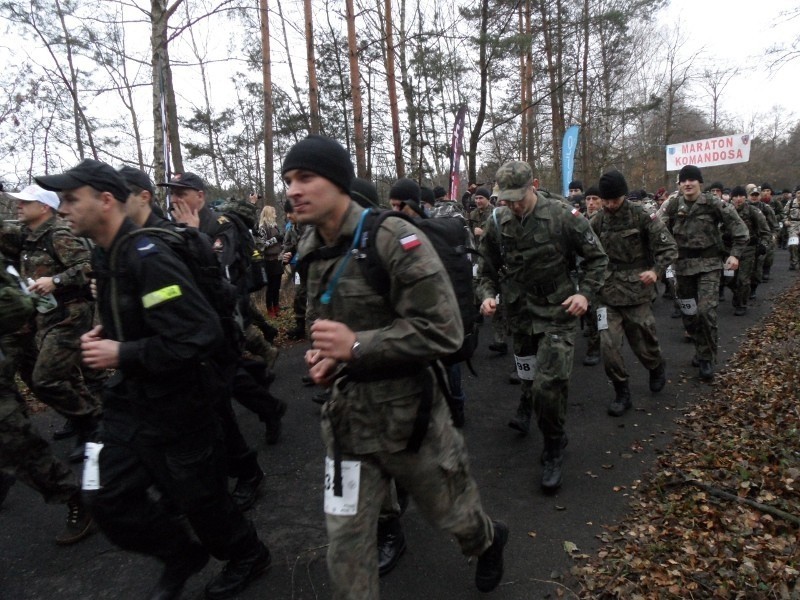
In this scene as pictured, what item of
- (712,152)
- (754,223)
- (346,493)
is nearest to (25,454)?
(346,493)

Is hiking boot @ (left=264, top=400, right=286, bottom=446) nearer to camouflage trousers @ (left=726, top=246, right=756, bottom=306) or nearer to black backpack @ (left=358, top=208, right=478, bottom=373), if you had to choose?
black backpack @ (left=358, top=208, right=478, bottom=373)

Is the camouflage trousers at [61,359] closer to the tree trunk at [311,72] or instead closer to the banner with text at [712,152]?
the tree trunk at [311,72]

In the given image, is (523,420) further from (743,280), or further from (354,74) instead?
(354,74)

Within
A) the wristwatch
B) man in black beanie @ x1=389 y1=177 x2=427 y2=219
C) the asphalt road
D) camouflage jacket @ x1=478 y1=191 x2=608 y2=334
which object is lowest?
the asphalt road

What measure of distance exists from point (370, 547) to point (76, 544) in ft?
8.07

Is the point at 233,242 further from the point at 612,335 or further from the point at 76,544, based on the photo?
the point at 612,335

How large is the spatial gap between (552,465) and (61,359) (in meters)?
3.89

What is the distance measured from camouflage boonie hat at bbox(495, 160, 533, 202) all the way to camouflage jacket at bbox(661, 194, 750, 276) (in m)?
3.29

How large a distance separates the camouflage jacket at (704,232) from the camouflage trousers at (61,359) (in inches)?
246

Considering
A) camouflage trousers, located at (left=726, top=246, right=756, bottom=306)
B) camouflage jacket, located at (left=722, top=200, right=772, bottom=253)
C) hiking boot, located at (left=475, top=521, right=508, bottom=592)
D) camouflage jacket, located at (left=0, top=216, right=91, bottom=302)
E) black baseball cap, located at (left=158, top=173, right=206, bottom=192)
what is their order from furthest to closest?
camouflage jacket, located at (left=722, top=200, right=772, bottom=253)
camouflage trousers, located at (left=726, top=246, right=756, bottom=306)
black baseball cap, located at (left=158, top=173, right=206, bottom=192)
camouflage jacket, located at (left=0, top=216, right=91, bottom=302)
hiking boot, located at (left=475, top=521, right=508, bottom=592)

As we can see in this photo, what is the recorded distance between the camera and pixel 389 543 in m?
3.00

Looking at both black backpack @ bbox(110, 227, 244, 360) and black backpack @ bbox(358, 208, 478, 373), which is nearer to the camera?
black backpack @ bbox(110, 227, 244, 360)

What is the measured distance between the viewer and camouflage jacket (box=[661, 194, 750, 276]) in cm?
596

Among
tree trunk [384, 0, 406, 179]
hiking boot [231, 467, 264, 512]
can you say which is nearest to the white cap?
hiking boot [231, 467, 264, 512]
